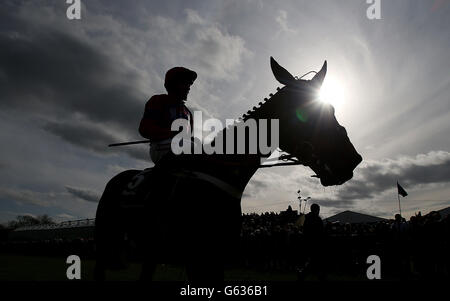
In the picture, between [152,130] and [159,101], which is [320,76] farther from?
[152,130]

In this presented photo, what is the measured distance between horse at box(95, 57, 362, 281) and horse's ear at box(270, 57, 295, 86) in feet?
0.04

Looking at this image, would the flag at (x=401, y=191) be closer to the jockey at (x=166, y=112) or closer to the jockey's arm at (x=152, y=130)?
the jockey at (x=166, y=112)

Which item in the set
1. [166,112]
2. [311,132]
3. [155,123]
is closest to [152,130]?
[155,123]

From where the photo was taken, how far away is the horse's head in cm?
394

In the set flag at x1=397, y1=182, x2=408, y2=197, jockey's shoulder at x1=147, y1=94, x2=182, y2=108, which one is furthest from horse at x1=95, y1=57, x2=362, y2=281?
flag at x1=397, y1=182, x2=408, y2=197

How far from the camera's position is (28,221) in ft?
358

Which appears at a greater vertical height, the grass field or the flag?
the flag

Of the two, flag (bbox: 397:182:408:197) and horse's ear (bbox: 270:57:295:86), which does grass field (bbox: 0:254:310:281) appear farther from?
flag (bbox: 397:182:408:197)

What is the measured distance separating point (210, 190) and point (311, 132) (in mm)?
1540

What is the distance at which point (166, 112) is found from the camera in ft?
13.7

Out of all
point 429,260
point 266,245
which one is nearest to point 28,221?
point 266,245

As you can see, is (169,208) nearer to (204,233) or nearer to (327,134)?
(204,233)

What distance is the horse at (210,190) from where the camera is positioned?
10.9 ft

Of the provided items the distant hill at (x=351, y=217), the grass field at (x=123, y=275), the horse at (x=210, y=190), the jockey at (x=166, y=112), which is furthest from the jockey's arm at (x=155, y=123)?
the distant hill at (x=351, y=217)
